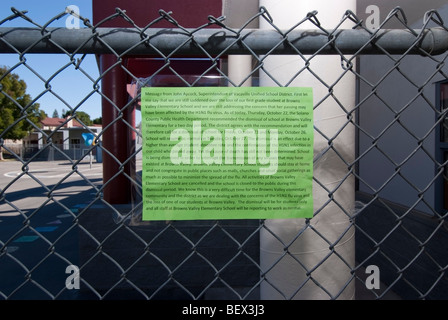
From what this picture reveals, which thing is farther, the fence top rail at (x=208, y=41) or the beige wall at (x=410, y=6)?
the beige wall at (x=410, y=6)

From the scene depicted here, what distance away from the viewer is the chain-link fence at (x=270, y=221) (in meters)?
1.05

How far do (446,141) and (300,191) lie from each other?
3.04 meters

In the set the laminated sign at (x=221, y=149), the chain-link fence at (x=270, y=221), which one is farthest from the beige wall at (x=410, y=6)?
the laminated sign at (x=221, y=149)

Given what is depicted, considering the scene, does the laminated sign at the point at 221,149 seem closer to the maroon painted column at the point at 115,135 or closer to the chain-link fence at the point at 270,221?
the chain-link fence at the point at 270,221

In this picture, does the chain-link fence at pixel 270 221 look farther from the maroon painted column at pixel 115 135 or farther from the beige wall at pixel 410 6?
the beige wall at pixel 410 6

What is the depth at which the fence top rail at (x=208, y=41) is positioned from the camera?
995 millimetres

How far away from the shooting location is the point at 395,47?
111 centimetres

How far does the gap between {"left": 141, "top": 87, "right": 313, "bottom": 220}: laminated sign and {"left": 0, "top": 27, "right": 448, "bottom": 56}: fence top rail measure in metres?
0.15

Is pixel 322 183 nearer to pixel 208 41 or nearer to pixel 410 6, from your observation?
pixel 208 41

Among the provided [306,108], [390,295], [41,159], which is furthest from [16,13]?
[41,159]

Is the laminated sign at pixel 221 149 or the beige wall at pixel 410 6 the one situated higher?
the beige wall at pixel 410 6

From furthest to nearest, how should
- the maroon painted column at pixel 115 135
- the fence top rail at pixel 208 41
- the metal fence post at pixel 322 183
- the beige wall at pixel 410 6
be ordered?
the maroon painted column at pixel 115 135 < the beige wall at pixel 410 6 < the metal fence post at pixel 322 183 < the fence top rail at pixel 208 41

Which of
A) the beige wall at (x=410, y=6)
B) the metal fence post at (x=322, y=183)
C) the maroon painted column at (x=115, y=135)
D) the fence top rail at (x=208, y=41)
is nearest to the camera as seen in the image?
the fence top rail at (x=208, y=41)

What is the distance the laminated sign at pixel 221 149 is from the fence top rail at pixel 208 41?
0.49ft
